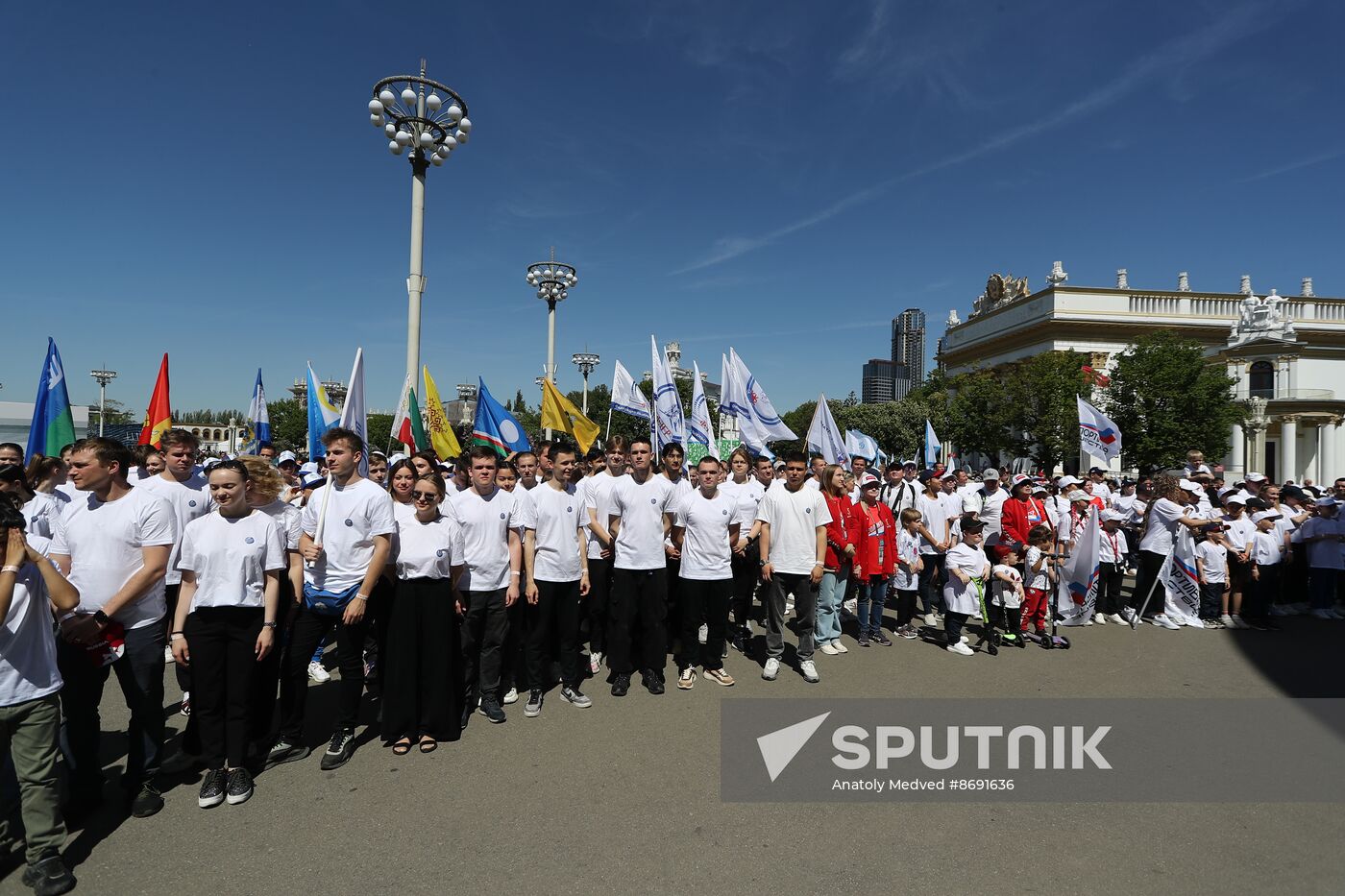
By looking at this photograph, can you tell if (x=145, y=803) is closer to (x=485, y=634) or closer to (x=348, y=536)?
(x=348, y=536)

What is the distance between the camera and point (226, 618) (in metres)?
3.75

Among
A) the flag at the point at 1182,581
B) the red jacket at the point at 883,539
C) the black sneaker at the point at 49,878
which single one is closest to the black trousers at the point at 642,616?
the red jacket at the point at 883,539

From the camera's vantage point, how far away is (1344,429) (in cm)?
4197

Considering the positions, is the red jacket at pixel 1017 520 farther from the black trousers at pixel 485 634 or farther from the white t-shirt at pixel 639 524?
the black trousers at pixel 485 634

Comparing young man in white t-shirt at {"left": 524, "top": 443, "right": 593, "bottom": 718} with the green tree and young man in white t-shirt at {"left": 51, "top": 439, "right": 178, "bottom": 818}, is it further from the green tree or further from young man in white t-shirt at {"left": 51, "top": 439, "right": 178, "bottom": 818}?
the green tree

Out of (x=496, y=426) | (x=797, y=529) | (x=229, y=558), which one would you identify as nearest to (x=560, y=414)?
(x=496, y=426)

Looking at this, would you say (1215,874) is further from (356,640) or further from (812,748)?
(356,640)

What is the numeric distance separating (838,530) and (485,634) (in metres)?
3.52

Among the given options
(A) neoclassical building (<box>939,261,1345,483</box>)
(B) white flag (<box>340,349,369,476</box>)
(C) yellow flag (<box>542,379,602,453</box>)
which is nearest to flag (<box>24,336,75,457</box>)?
(B) white flag (<box>340,349,369,476</box>)

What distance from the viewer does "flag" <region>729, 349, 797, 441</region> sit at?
11281 mm

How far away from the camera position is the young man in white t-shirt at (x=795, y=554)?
593 centimetres

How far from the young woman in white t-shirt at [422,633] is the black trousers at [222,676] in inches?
31.8

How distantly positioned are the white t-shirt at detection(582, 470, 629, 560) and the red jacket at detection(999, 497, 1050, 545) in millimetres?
4594

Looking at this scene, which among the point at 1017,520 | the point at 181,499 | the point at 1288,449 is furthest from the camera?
the point at 1288,449
